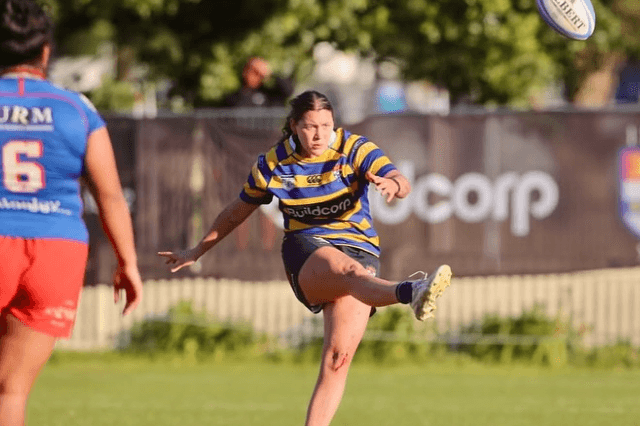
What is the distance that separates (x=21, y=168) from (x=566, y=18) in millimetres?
4437

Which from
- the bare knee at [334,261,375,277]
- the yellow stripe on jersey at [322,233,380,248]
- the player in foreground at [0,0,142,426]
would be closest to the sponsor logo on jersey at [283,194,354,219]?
the yellow stripe on jersey at [322,233,380,248]

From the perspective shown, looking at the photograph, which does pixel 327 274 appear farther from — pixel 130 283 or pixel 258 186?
pixel 130 283

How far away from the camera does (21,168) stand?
502 cm

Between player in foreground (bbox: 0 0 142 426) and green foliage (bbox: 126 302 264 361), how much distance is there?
8224 millimetres

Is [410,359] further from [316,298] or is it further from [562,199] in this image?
[316,298]

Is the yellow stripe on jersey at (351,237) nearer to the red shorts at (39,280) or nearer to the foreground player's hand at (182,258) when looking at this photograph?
the foreground player's hand at (182,258)

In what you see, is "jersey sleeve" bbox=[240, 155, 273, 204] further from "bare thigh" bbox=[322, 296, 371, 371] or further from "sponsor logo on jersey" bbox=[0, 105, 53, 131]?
"sponsor logo on jersey" bbox=[0, 105, 53, 131]

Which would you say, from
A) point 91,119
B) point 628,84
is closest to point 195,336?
point 91,119

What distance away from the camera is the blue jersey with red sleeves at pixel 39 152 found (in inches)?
196

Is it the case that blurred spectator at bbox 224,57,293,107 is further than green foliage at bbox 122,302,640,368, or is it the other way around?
blurred spectator at bbox 224,57,293,107

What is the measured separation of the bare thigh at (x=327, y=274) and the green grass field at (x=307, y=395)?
8.34ft

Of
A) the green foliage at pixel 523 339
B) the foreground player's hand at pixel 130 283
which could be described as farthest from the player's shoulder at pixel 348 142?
the green foliage at pixel 523 339

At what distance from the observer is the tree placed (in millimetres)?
16031

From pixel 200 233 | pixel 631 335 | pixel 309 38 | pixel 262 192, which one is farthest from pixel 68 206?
pixel 309 38
